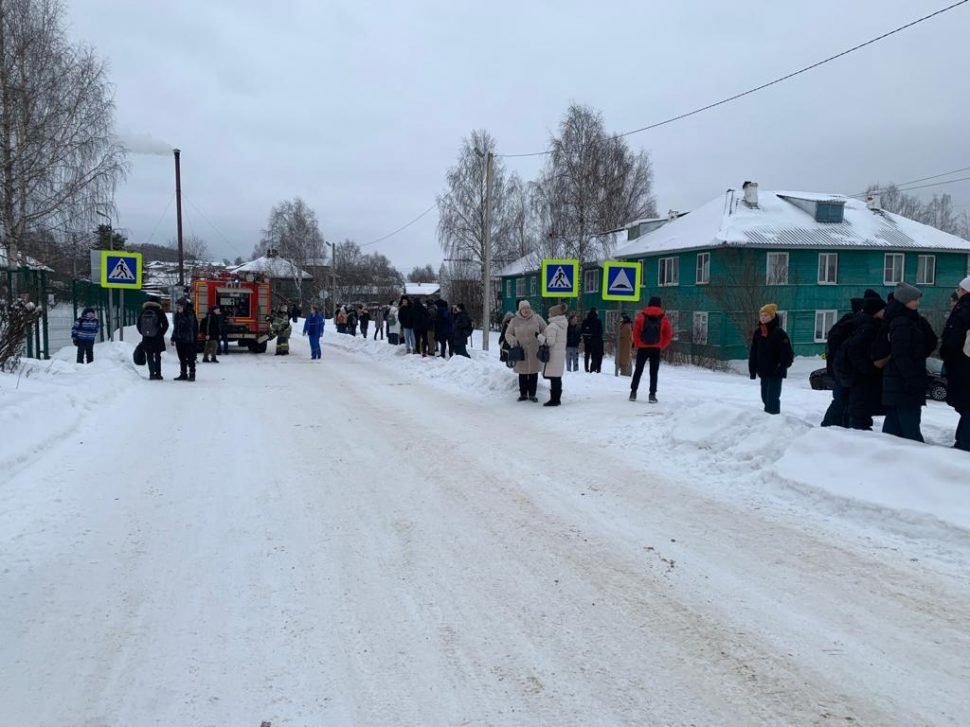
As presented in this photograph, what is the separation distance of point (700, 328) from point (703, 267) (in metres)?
3.86

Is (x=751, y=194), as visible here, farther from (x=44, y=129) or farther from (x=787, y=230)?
(x=44, y=129)

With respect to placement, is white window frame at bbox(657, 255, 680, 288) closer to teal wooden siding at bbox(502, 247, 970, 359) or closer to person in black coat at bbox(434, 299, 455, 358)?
teal wooden siding at bbox(502, 247, 970, 359)

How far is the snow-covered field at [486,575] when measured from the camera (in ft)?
11.3

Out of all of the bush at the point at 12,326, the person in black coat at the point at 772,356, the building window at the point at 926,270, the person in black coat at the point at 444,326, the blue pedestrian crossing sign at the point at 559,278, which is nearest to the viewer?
the person in black coat at the point at 772,356

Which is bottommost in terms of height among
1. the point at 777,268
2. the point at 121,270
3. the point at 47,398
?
the point at 47,398

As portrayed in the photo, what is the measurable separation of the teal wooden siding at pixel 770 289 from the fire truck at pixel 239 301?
1784cm

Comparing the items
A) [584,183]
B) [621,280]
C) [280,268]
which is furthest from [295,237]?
[621,280]

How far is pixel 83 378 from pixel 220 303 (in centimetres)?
1234

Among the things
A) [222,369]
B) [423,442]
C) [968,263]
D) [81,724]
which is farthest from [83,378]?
[968,263]

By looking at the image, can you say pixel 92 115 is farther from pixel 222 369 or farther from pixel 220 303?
pixel 222 369

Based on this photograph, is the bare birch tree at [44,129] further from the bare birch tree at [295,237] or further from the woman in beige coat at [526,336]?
the bare birch tree at [295,237]

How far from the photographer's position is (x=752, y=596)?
15.0ft

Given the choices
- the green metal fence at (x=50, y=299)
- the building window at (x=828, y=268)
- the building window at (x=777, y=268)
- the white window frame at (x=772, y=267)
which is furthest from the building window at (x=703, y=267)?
the green metal fence at (x=50, y=299)

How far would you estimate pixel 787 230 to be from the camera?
39906mm
